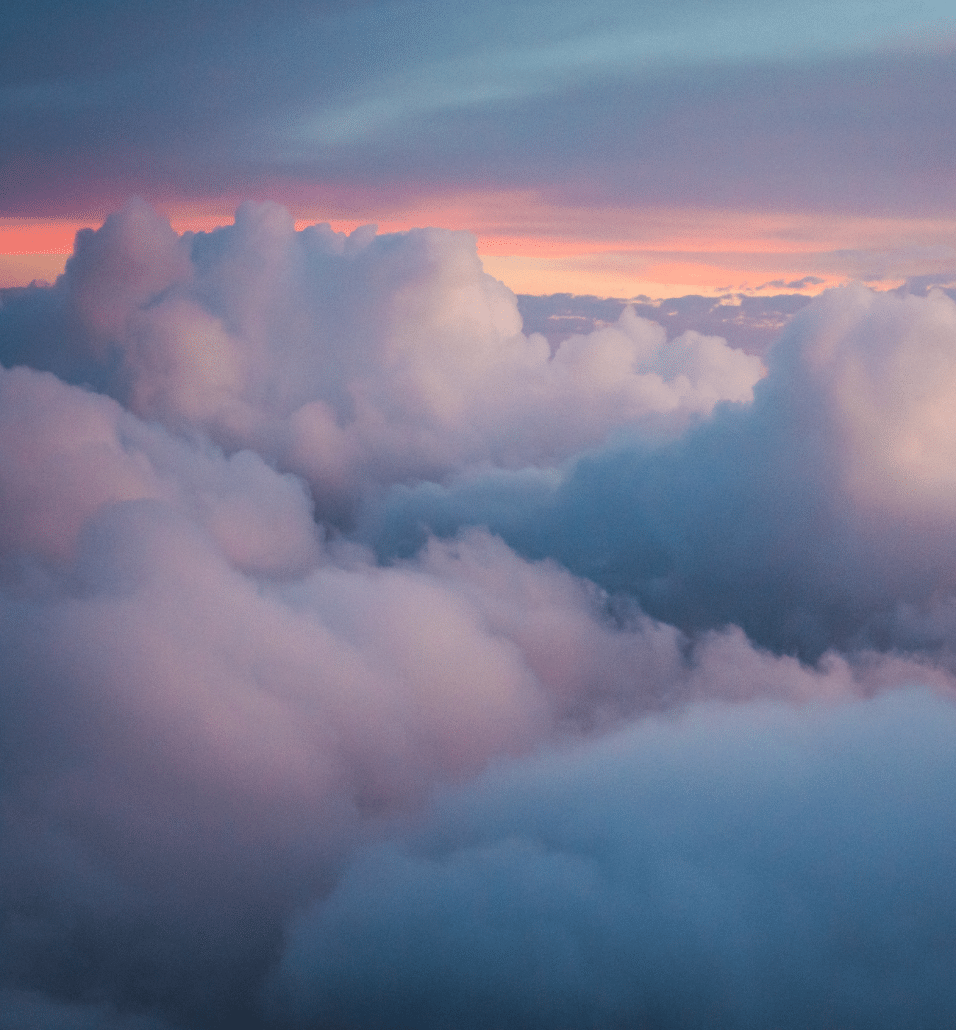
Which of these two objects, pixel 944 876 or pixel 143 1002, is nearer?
pixel 944 876

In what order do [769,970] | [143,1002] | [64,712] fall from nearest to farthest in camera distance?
[769,970] < [143,1002] < [64,712]

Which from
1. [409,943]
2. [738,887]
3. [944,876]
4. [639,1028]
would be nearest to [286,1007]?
[409,943]

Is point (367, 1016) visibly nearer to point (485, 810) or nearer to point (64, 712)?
point (485, 810)

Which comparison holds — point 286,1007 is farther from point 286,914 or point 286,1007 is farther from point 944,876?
point 944,876

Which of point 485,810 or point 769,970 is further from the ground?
point 485,810

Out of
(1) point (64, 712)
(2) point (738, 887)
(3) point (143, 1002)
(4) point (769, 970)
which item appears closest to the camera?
(4) point (769, 970)

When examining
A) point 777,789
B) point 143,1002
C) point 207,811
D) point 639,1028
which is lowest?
point 143,1002

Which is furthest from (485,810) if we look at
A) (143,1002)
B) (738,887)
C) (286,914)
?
(143,1002)

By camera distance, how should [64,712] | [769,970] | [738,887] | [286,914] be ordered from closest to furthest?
[769,970], [738,887], [286,914], [64,712]

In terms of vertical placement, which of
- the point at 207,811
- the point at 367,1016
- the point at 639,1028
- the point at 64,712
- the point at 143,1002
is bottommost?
the point at 143,1002
